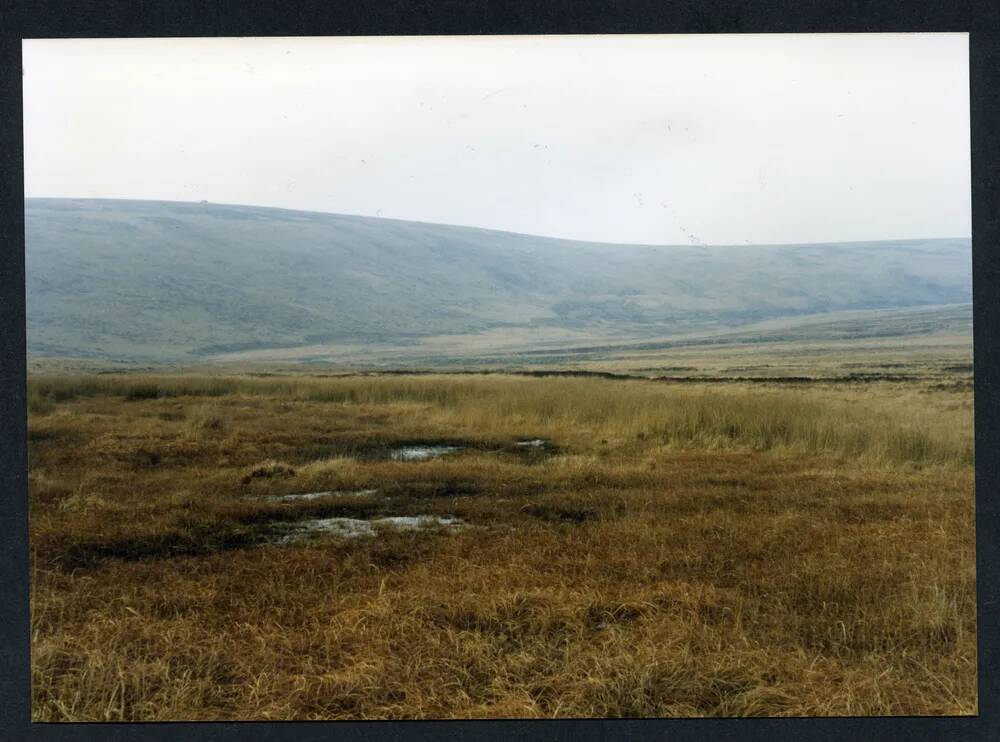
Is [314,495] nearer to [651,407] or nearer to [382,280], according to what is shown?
[651,407]

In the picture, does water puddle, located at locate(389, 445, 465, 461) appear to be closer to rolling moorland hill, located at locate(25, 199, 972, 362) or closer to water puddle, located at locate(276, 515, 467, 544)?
water puddle, located at locate(276, 515, 467, 544)

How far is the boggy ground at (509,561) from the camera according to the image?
3.71m

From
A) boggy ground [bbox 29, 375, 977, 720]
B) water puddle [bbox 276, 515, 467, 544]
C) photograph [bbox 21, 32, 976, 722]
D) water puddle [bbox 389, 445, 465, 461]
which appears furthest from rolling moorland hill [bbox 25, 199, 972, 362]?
water puddle [bbox 276, 515, 467, 544]

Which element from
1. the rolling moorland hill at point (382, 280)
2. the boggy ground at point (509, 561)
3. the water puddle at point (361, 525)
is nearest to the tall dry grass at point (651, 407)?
the boggy ground at point (509, 561)

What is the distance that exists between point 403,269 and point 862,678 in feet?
25.9

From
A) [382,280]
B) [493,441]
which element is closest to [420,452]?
[493,441]

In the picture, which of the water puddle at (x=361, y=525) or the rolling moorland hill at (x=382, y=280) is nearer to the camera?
the water puddle at (x=361, y=525)

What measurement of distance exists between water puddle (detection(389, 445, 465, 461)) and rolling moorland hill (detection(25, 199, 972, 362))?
231cm

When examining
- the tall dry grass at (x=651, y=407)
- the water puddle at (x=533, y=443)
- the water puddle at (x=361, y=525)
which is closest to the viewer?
the water puddle at (x=361, y=525)

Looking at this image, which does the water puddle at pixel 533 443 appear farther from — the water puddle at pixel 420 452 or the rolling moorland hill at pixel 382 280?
the rolling moorland hill at pixel 382 280

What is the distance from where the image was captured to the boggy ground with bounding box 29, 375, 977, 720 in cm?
371

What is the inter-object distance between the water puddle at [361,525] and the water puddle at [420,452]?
0.79 m

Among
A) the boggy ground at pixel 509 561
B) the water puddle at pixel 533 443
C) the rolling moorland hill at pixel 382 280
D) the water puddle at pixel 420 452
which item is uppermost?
the rolling moorland hill at pixel 382 280

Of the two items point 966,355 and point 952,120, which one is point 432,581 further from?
point 966,355
